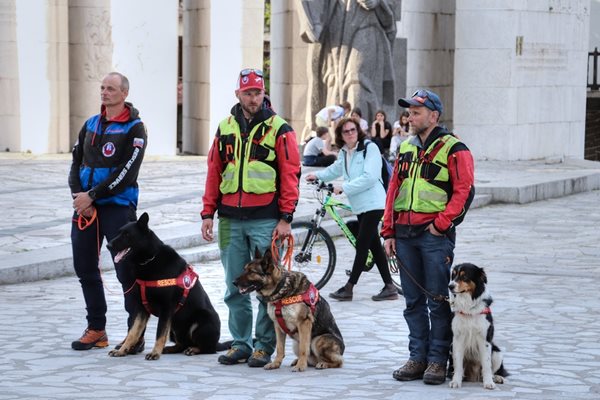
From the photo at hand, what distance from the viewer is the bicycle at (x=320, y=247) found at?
38.8ft

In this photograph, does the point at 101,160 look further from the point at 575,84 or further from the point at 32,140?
the point at 575,84

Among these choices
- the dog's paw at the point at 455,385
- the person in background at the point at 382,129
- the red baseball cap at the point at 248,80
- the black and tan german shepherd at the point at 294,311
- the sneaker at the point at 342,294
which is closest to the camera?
the dog's paw at the point at 455,385

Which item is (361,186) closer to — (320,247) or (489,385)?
(320,247)

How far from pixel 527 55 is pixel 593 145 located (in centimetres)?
1165

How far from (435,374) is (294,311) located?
0.94m

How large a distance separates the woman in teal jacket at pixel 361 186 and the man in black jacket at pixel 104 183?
269 cm

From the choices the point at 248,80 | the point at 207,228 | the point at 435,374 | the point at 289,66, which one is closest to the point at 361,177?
the point at 207,228

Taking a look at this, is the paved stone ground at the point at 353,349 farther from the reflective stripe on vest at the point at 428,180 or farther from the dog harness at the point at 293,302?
the reflective stripe on vest at the point at 428,180

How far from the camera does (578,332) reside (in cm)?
998

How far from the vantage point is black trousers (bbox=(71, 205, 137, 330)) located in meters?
8.97

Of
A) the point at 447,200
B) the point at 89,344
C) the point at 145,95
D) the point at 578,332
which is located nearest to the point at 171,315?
the point at 89,344

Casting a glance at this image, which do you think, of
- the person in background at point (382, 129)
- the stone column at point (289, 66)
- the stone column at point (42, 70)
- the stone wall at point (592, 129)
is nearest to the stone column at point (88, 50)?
the stone column at point (42, 70)

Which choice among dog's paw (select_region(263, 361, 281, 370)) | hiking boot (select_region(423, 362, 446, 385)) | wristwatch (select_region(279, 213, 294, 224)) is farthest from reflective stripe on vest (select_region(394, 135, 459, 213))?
dog's paw (select_region(263, 361, 281, 370))

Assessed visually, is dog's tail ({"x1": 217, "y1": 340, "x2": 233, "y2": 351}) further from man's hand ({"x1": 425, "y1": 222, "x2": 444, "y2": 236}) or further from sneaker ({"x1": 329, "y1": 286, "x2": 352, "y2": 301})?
sneaker ({"x1": 329, "y1": 286, "x2": 352, "y2": 301})
